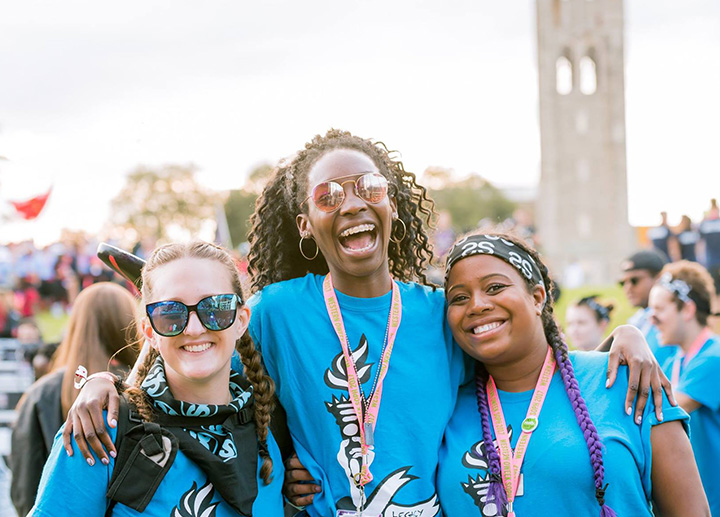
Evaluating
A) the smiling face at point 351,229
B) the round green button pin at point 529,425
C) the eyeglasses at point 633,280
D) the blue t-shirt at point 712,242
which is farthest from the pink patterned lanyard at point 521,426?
the blue t-shirt at point 712,242

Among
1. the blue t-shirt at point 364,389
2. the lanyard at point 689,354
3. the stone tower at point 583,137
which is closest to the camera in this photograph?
the blue t-shirt at point 364,389

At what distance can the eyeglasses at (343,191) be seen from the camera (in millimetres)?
2990

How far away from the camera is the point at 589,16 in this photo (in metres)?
55.4

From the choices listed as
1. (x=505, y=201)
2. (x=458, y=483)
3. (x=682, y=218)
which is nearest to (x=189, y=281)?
(x=458, y=483)

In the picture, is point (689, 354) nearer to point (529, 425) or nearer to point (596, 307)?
point (596, 307)

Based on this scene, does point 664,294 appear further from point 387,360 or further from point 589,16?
point 589,16

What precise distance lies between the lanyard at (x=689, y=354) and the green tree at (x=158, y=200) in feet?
150

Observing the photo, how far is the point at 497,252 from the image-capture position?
9.44 ft

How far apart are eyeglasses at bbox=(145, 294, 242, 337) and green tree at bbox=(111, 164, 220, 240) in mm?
47431

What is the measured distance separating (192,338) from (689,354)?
3841 millimetres

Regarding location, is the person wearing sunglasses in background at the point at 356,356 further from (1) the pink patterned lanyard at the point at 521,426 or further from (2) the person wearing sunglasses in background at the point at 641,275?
(2) the person wearing sunglasses in background at the point at 641,275

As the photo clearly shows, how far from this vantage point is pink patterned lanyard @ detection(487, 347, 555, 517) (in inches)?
104

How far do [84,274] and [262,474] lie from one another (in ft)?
54.8

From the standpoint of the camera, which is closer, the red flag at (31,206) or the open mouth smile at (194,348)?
the open mouth smile at (194,348)
